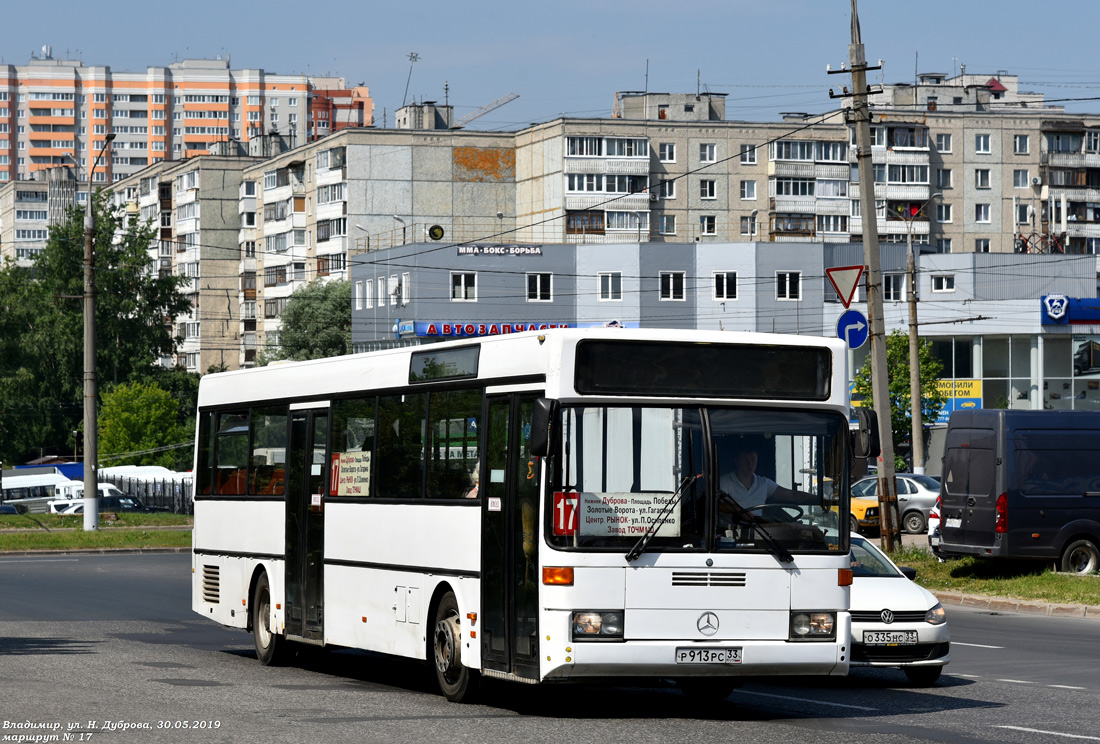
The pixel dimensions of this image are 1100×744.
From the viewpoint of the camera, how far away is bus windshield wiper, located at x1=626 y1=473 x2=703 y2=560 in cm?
1090

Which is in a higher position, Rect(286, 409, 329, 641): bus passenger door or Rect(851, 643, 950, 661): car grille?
Rect(286, 409, 329, 641): bus passenger door

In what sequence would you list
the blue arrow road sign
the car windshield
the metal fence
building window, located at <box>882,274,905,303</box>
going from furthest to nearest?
building window, located at <box>882,274,905,303</box> < the metal fence < the blue arrow road sign < the car windshield

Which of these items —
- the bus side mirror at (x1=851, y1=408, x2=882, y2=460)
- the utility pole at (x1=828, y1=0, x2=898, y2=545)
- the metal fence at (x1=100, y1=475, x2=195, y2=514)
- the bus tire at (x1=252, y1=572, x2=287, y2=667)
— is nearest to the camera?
the bus side mirror at (x1=851, y1=408, x2=882, y2=460)

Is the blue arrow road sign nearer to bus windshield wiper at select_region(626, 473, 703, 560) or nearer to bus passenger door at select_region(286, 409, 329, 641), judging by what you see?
bus passenger door at select_region(286, 409, 329, 641)

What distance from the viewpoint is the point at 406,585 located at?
42.8ft

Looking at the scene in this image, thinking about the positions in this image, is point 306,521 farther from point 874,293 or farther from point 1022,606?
point 874,293

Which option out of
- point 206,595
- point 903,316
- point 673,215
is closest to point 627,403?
point 206,595

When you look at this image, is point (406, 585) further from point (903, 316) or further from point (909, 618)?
point (903, 316)

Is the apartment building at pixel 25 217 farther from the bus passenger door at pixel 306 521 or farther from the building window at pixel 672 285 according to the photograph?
the bus passenger door at pixel 306 521

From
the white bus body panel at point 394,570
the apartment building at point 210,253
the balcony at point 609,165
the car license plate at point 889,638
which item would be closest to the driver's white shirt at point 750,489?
the white bus body panel at point 394,570

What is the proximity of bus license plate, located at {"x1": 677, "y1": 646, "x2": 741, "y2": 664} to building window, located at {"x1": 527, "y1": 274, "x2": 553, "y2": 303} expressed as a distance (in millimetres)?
78583

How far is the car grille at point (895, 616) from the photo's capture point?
1388 cm

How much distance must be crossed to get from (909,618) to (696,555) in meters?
3.65

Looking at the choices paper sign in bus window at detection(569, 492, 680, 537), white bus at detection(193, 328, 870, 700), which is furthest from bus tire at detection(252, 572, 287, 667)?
paper sign in bus window at detection(569, 492, 680, 537)
